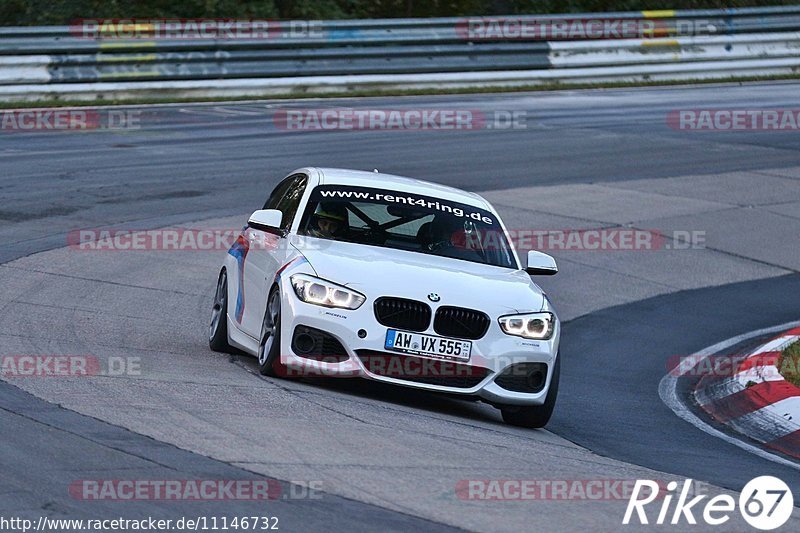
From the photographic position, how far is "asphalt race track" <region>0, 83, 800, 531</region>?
6.77m

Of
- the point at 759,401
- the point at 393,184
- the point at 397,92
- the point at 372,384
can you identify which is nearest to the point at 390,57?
the point at 397,92

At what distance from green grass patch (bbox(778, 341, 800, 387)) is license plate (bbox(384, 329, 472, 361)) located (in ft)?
10.1

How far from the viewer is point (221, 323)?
10.7m

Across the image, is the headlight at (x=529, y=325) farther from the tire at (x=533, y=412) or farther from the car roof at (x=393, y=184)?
the car roof at (x=393, y=184)

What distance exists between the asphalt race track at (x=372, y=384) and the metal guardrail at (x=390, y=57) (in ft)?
3.26

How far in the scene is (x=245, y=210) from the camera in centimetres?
1738

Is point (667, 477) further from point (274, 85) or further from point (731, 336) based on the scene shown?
point (274, 85)

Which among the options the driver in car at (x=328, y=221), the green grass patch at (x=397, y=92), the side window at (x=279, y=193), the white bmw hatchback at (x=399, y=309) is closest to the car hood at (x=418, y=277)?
the white bmw hatchback at (x=399, y=309)

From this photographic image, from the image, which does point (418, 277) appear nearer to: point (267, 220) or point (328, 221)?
point (328, 221)

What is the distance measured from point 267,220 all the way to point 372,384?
137cm

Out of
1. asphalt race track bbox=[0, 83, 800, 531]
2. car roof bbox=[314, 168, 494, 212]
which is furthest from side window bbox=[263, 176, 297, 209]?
asphalt race track bbox=[0, 83, 800, 531]

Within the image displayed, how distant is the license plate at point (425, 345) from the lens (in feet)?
29.2

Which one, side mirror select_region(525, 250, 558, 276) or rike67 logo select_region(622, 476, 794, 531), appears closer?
rike67 logo select_region(622, 476, 794, 531)

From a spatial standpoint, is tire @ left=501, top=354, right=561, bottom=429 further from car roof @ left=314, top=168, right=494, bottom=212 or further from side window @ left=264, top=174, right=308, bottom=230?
side window @ left=264, top=174, right=308, bottom=230
